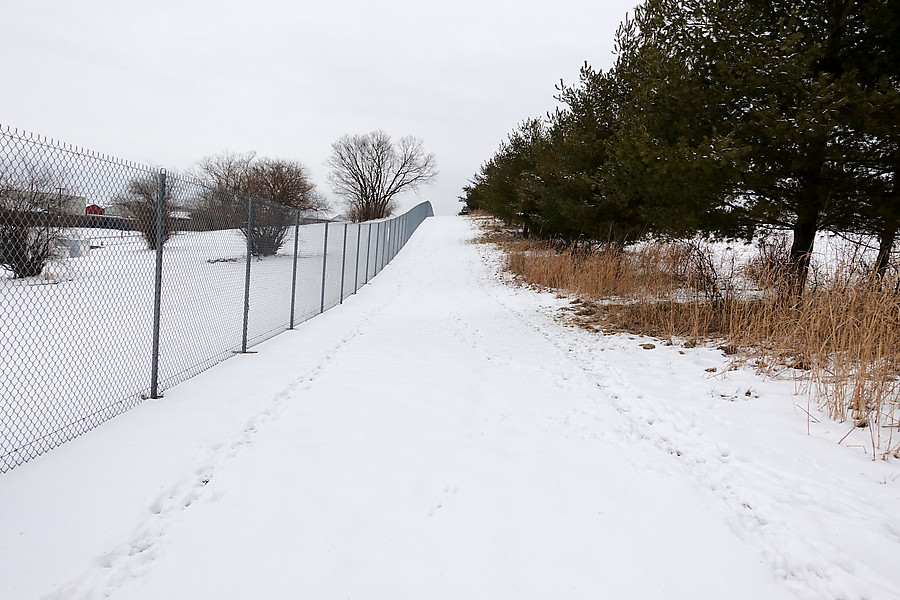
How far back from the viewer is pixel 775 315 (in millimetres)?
6406

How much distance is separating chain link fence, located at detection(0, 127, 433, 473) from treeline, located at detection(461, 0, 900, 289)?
5.67 meters

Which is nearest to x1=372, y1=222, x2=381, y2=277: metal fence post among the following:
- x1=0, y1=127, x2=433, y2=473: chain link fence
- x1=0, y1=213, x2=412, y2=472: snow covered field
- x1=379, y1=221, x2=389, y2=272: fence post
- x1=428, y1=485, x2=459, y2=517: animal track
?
x1=379, y1=221, x2=389, y2=272: fence post

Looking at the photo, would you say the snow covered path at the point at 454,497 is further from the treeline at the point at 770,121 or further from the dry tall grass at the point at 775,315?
the treeline at the point at 770,121

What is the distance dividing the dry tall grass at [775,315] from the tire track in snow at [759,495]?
0.92 metres

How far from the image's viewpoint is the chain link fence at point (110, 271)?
10.8ft

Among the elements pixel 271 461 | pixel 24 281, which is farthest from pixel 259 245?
pixel 271 461

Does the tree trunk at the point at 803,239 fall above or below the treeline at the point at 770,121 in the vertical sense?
below

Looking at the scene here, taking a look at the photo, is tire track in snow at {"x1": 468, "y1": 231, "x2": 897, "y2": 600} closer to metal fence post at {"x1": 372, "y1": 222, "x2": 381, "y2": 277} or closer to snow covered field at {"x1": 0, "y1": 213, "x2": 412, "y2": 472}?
snow covered field at {"x1": 0, "y1": 213, "x2": 412, "y2": 472}

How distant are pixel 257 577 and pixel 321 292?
882 centimetres

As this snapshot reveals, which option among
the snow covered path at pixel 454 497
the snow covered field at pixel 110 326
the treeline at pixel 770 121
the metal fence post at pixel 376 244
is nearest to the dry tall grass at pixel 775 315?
the snow covered path at pixel 454 497

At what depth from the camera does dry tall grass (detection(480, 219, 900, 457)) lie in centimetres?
423

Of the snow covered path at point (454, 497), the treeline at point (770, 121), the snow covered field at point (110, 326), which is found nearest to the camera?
the snow covered path at point (454, 497)

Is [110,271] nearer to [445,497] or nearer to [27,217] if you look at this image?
[27,217]

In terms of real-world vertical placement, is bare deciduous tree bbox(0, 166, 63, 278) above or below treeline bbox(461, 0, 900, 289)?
below
